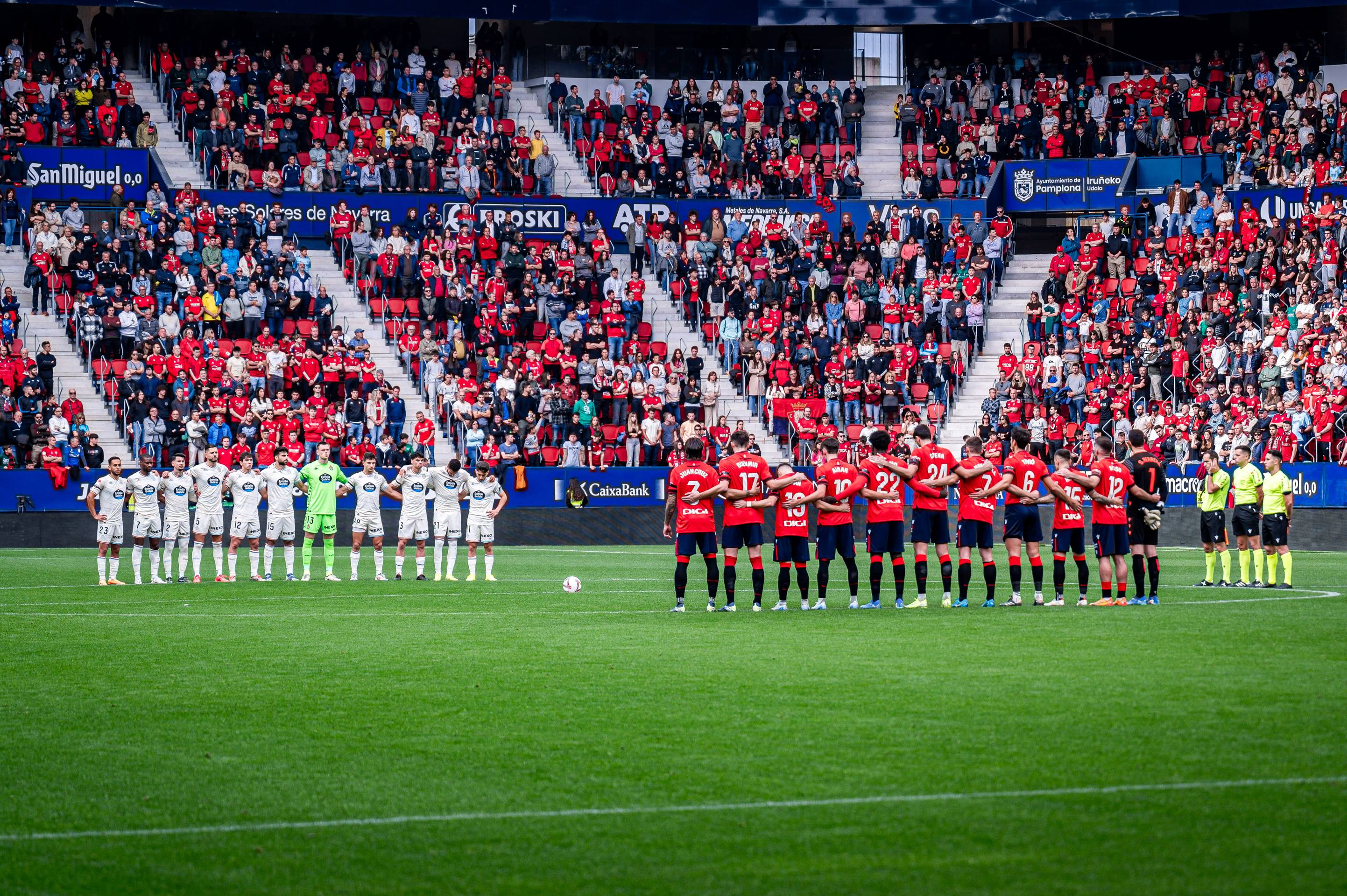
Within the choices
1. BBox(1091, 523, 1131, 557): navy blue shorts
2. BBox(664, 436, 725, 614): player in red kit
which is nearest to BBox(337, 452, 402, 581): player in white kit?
BBox(664, 436, 725, 614): player in red kit

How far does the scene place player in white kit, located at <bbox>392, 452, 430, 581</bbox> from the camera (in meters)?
27.6

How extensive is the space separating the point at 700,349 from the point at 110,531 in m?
21.2

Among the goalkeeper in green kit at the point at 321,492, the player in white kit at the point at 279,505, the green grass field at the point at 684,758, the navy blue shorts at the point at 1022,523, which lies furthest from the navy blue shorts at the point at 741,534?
the goalkeeper in green kit at the point at 321,492

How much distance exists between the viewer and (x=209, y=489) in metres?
27.5

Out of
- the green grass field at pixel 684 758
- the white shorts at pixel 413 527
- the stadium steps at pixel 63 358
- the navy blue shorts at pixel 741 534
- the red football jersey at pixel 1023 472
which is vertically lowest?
the green grass field at pixel 684 758

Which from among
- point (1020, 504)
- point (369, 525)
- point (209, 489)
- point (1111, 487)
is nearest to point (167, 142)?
point (209, 489)

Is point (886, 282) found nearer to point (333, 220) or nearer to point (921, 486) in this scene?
point (333, 220)

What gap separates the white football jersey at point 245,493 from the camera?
89.8 feet

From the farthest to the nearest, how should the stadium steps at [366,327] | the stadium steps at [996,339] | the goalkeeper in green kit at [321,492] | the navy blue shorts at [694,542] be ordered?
1. the stadium steps at [996,339]
2. the stadium steps at [366,327]
3. the goalkeeper in green kit at [321,492]
4. the navy blue shorts at [694,542]

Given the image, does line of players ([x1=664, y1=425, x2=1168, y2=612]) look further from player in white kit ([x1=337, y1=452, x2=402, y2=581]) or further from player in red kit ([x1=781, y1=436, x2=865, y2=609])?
player in white kit ([x1=337, y1=452, x2=402, y2=581])

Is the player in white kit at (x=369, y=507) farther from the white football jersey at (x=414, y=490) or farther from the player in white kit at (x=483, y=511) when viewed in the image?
the player in white kit at (x=483, y=511)

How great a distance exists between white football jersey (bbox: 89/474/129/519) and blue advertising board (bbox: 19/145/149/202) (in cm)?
1902

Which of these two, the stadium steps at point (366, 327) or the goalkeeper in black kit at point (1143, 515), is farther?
the stadium steps at point (366, 327)

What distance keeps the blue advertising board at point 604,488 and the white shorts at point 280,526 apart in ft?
24.5
